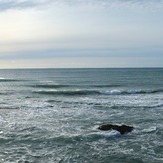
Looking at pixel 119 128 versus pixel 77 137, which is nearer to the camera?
pixel 77 137

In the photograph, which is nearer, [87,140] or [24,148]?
[24,148]

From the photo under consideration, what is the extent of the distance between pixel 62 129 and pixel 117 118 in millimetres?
6247

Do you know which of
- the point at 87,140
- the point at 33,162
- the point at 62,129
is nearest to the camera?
the point at 33,162

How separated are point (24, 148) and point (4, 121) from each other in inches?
321

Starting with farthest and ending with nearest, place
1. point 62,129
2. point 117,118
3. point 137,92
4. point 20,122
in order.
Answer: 1. point 137,92
2. point 117,118
3. point 20,122
4. point 62,129

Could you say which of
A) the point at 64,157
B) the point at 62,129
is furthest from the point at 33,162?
the point at 62,129

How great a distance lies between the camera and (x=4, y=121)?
25438 millimetres

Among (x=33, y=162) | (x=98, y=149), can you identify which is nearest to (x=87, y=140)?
(x=98, y=149)

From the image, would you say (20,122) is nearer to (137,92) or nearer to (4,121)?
(4,121)

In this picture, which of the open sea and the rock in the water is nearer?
the open sea

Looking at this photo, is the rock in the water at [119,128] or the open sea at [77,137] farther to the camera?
the rock in the water at [119,128]

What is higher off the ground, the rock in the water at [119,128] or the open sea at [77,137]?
the rock in the water at [119,128]

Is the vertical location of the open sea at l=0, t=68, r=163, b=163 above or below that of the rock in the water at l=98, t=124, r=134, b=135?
below

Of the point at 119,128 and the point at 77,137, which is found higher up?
the point at 119,128
